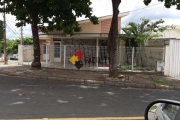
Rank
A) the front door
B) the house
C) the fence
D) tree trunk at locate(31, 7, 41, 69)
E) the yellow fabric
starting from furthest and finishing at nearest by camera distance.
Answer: the front door < the house < the fence < the yellow fabric < tree trunk at locate(31, 7, 41, 69)

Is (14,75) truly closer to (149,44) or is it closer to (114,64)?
(114,64)

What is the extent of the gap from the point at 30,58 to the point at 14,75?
28.3 feet

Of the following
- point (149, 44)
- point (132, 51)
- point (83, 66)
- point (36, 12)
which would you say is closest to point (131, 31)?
point (149, 44)

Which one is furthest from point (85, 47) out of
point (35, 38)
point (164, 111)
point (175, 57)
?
point (164, 111)

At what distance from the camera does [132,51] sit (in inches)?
577

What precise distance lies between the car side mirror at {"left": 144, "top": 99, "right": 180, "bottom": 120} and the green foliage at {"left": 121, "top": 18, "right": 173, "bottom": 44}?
1467 centimetres

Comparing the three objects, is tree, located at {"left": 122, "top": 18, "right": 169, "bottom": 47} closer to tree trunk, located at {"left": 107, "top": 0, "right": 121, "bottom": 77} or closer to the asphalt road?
tree trunk, located at {"left": 107, "top": 0, "right": 121, "bottom": 77}

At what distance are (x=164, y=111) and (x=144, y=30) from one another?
15720 mm

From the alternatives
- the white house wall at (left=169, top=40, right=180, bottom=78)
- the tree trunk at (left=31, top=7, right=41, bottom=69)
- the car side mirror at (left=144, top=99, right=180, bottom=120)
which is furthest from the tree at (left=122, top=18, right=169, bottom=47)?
the car side mirror at (left=144, top=99, right=180, bottom=120)

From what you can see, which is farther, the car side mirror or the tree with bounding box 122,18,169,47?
the tree with bounding box 122,18,169,47

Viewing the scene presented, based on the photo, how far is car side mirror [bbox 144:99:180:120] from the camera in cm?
200

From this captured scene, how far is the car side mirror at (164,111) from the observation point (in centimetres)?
200

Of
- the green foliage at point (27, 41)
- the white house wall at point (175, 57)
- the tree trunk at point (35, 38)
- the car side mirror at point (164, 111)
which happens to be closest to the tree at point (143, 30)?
the white house wall at point (175, 57)

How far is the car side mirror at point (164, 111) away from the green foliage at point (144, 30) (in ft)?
48.1
